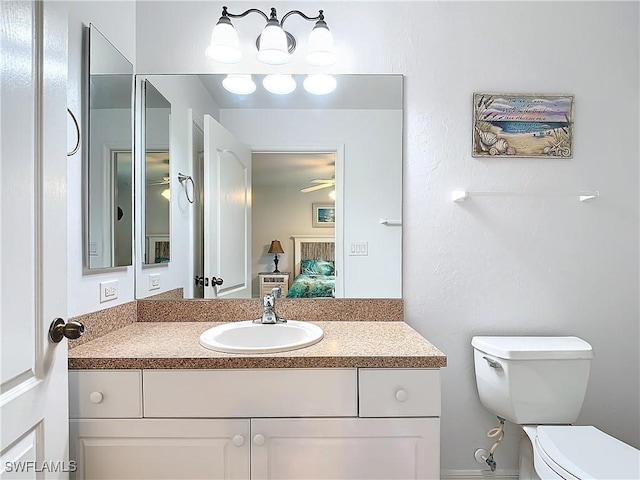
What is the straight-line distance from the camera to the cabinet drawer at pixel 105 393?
48.2 inches

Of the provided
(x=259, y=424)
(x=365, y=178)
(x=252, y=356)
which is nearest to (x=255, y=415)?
(x=259, y=424)

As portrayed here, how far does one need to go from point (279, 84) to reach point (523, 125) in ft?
3.60

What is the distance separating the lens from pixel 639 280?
182 cm

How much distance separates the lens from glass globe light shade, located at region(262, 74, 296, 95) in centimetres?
179

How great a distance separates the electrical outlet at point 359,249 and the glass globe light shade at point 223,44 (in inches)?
37.3

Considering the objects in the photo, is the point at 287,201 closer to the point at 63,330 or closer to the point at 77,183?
the point at 77,183

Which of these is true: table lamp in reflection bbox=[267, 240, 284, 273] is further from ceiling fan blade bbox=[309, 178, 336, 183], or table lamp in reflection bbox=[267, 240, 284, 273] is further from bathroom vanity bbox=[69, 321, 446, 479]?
bathroom vanity bbox=[69, 321, 446, 479]

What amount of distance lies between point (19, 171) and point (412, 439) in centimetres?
124

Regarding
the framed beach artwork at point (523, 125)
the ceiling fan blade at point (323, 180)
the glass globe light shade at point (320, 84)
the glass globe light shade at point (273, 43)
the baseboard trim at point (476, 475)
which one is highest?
the glass globe light shade at point (273, 43)

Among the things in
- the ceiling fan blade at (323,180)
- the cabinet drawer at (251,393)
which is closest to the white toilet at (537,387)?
the cabinet drawer at (251,393)

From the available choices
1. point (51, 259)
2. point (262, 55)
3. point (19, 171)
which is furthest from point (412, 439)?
point (262, 55)

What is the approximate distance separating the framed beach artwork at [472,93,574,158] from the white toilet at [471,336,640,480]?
0.83 m

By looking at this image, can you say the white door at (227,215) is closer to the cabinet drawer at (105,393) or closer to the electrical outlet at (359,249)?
the electrical outlet at (359,249)

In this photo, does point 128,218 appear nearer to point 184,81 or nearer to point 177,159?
point 177,159
